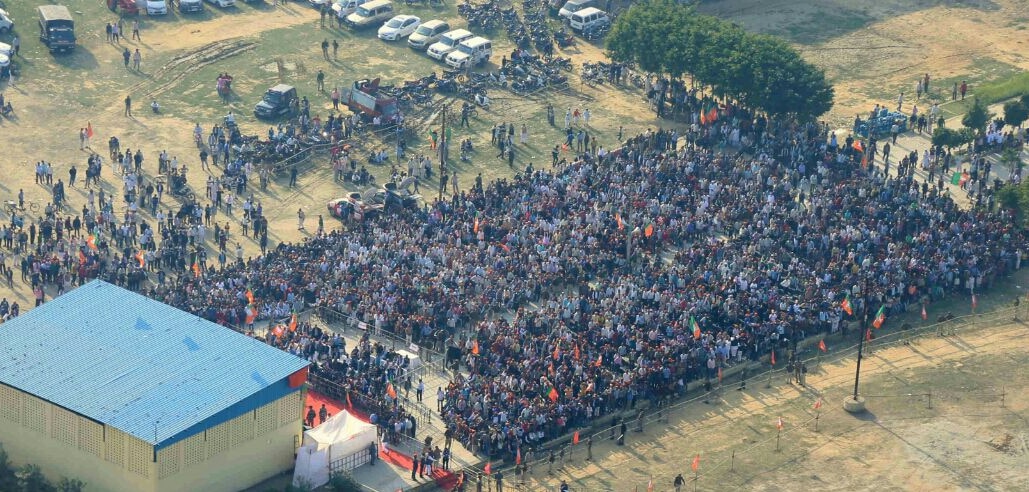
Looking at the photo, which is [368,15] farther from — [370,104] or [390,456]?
[390,456]

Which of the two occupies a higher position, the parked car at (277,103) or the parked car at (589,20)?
the parked car at (589,20)

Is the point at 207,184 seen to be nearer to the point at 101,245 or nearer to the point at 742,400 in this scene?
the point at 101,245

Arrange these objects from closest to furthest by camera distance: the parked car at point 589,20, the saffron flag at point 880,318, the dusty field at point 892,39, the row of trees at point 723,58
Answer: the saffron flag at point 880,318, the row of trees at point 723,58, the dusty field at point 892,39, the parked car at point 589,20

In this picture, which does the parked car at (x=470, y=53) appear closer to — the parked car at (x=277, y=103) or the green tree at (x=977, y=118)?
the parked car at (x=277, y=103)

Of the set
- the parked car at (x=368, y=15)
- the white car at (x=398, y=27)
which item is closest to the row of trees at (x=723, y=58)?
the white car at (x=398, y=27)

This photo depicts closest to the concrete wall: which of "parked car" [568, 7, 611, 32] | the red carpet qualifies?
the red carpet

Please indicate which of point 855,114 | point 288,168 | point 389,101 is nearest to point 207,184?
point 288,168

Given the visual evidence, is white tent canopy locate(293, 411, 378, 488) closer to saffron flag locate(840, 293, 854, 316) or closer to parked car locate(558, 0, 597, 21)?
saffron flag locate(840, 293, 854, 316)
